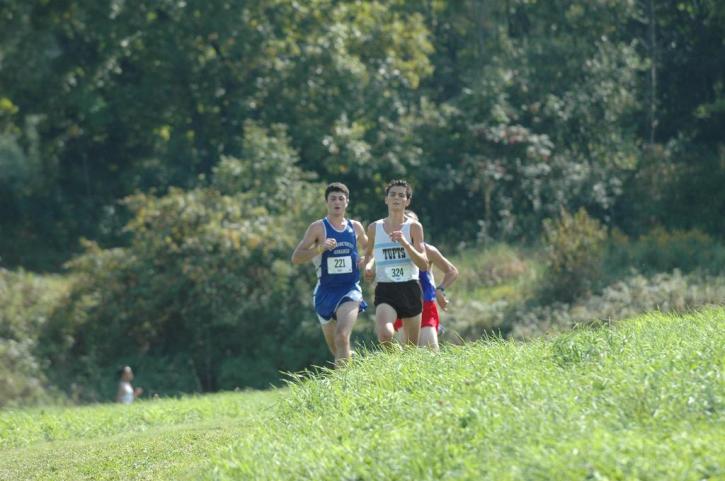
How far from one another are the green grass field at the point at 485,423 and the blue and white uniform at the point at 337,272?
153 cm

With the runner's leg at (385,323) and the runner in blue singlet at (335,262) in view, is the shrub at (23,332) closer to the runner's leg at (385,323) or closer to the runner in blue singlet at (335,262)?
the runner in blue singlet at (335,262)

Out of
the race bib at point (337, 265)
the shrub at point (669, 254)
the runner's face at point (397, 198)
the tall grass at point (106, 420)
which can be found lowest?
the shrub at point (669, 254)

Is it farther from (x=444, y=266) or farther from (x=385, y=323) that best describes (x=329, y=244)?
(x=444, y=266)

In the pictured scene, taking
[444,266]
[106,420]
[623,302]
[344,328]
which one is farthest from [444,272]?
[623,302]

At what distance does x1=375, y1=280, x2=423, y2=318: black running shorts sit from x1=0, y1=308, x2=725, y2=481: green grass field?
1.29m

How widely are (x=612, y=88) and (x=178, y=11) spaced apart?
1125 cm

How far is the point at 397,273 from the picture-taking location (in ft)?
43.9

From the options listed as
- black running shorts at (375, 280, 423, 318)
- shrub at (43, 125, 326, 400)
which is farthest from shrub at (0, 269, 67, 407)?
black running shorts at (375, 280, 423, 318)

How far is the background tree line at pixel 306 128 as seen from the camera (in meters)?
28.0

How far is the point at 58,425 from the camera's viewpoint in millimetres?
15016

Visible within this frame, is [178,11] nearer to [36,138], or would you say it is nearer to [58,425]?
[36,138]

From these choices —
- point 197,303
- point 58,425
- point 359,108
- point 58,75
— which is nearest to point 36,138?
point 58,75

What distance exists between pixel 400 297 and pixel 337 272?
682 mm

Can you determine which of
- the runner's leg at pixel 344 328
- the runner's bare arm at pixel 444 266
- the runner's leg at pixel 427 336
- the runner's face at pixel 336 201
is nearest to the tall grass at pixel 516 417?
the runner's leg at pixel 344 328
